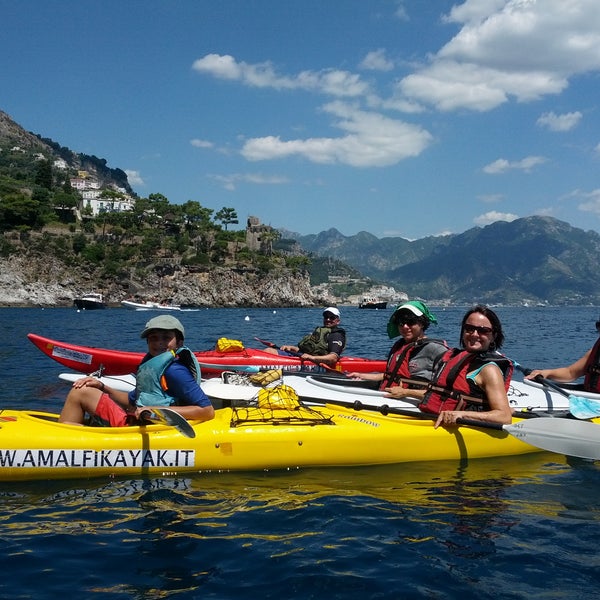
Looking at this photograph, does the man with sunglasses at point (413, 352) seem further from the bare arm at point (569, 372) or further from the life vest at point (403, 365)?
the bare arm at point (569, 372)

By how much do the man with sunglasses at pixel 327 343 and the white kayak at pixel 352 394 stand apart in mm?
1979

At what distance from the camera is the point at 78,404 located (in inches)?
238

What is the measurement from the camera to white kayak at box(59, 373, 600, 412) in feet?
24.8

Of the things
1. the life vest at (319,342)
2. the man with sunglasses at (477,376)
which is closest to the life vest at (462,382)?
the man with sunglasses at (477,376)

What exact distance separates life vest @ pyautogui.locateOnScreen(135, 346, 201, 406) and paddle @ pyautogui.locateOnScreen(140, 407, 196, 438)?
13cm

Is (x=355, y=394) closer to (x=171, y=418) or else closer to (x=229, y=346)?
(x=171, y=418)

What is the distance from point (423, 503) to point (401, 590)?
168cm

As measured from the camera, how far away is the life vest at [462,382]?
20.2 ft

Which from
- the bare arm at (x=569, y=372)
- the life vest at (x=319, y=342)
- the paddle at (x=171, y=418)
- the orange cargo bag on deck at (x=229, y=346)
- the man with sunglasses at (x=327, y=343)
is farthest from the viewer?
the orange cargo bag on deck at (x=229, y=346)

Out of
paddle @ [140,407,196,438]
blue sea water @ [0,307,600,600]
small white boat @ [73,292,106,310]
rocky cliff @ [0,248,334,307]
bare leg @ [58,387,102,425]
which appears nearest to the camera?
blue sea water @ [0,307,600,600]

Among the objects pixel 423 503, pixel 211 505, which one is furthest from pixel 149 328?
pixel 423 503

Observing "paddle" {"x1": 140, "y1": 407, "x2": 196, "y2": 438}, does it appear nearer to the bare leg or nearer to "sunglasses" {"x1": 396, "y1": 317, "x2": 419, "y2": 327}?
the bare leg

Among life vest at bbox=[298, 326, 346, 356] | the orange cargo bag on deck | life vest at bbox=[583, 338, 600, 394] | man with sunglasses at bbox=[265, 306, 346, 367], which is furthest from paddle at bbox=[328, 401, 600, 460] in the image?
the orange cargo bag on deck

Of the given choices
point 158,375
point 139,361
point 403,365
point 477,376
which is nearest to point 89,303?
point 139,361
